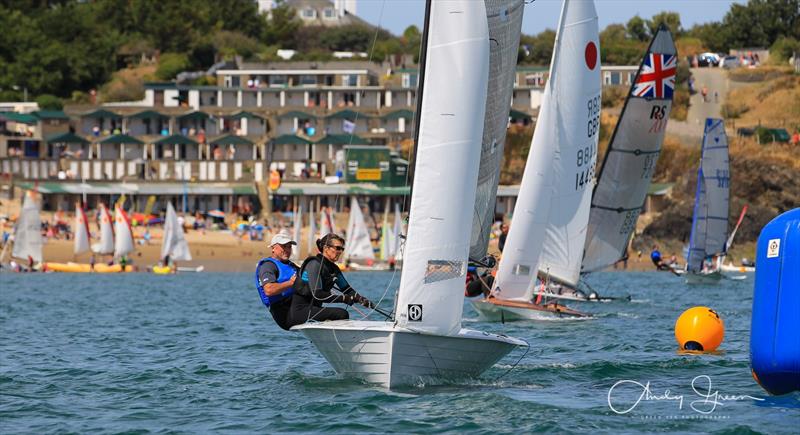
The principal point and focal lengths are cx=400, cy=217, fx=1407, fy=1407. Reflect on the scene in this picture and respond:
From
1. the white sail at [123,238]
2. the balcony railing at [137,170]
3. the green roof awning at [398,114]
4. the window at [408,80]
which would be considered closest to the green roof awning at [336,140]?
the green roof awning at [398,114]

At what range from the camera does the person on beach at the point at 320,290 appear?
1450 centimetres

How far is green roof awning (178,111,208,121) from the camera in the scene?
102812 mm

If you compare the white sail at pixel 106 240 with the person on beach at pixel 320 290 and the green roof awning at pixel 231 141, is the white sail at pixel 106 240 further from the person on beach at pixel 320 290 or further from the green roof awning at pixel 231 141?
the person on beach at pixel 320 290

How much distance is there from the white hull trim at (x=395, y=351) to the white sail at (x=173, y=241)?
5235 centimetres

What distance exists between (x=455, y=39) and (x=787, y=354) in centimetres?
437

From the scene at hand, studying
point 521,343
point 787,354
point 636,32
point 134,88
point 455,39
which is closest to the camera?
point 787,354

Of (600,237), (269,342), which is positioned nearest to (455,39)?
(269,342)

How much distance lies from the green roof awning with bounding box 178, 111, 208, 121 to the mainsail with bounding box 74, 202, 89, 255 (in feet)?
114

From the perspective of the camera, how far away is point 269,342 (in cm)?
2156

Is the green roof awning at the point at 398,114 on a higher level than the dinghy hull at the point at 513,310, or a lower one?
higher

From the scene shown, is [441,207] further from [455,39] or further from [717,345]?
[717,345]

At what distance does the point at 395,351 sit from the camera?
544 inches
